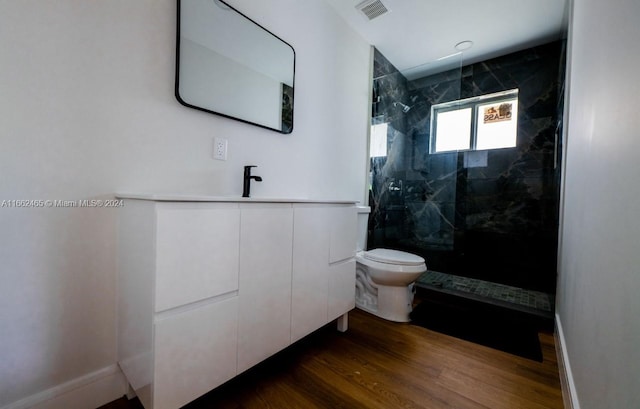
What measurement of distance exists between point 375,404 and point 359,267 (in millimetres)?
1107

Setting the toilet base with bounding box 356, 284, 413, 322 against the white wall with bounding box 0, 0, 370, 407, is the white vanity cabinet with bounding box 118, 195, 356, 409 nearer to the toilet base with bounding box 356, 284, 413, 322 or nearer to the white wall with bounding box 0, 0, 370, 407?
the white wall with bounding box 0, 0, 370, 407

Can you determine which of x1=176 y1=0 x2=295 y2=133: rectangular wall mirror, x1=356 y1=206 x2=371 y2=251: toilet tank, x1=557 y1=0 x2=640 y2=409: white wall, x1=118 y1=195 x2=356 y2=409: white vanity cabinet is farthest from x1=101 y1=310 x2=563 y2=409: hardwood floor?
x1=176 y1=0 x2=295 y2=133: rectangular wall mirror

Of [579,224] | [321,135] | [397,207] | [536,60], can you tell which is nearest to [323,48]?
[321,135]

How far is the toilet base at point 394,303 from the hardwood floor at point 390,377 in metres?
0.22

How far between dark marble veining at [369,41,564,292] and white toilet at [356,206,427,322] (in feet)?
1.61

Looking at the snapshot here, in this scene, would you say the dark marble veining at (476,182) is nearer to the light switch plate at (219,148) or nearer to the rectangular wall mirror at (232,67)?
the rectangular wall mirror at (232,67)

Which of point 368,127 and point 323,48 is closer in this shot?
point 323,48

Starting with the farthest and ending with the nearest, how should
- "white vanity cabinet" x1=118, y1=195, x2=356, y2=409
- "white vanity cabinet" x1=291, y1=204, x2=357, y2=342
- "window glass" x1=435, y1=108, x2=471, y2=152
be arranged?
"window glass" x1=435, y1=108, x2=471, y2=152, "white vanity cabinet" x1=291, y1=204, x2=357, y2=342, "white vanity cabinet" x1=118, y1=195, x2=356, y2=409

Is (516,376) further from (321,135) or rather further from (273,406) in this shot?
(321,135)

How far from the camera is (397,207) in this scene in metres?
2.88

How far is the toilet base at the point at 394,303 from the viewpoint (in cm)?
194

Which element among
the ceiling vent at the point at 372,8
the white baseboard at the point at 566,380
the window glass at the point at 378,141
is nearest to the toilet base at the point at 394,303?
the white baseboard at the point at 566,380

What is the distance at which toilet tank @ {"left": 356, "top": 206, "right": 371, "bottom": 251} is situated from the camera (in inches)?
94.6

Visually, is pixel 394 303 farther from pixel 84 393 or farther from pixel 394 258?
pixel 84 393
